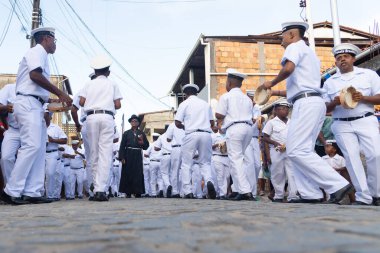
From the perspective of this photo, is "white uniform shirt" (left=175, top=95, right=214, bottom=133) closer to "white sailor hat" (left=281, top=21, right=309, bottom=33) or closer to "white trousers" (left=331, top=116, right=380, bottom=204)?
"white sailor hat" (left=281, top=21, right=309, bottom=33)

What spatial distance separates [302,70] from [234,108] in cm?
165

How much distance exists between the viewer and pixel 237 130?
21.4ft

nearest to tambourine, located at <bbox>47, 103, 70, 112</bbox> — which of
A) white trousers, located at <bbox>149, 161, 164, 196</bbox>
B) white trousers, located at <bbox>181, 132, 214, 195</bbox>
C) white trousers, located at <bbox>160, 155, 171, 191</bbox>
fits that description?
white trousers, located at <bbox>181, 132, 214, 195</bbox>

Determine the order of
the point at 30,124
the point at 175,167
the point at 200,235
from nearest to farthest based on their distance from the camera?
the point at 200,235
the point at 30,124
the point at 175,167

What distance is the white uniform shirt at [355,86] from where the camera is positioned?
512 centimetres

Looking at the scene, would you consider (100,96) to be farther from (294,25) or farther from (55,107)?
(294,25)

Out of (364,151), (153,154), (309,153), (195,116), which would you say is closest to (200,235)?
(309,153)

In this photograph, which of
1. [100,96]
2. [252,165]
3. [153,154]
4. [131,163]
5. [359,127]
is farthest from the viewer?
[153,154]

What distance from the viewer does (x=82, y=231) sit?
238 centimetres

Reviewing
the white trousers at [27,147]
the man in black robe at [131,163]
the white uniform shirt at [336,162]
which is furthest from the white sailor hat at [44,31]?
the white uniform shirt at [336,162]

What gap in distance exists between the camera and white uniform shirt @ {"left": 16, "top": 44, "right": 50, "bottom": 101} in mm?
5734

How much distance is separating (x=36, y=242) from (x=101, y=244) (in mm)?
335

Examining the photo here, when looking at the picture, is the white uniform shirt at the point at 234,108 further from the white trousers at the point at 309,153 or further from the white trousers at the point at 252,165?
the white trousers at the point at 309,153

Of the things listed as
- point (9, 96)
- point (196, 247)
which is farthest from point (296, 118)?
point (9, 96)
